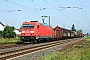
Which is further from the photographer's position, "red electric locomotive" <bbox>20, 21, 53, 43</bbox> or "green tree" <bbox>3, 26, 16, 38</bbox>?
"green tree" <bbox>3, 26, 16, 38</bbox>

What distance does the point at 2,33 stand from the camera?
7425 centimetres

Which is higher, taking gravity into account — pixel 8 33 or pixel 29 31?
pixel 8 33

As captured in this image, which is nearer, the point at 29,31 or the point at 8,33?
the point at 29,31

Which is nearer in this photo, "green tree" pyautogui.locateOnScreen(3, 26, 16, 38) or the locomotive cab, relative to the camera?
the locomotive cab

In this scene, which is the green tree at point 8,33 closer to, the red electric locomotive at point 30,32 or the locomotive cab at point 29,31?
the red electric locomotive at point 30,32

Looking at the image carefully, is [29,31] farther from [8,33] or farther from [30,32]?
[8,33]

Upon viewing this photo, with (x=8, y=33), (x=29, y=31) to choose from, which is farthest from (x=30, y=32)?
(x=8, y=33)

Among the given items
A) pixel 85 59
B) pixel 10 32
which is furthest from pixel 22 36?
pixel 10 32

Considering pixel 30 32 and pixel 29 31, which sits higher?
pixel 29 31

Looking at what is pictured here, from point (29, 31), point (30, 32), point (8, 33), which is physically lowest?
point (30, 32)

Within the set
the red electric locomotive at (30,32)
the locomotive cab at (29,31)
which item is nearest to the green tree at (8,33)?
the red electric locomotive at (30,32)

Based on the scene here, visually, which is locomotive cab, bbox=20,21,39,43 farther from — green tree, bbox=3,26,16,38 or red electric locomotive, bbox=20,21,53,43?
green tree, bbox=3,26,16,38

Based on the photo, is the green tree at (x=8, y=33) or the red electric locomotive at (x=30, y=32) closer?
the red electric locomotive at (x=30, y=32)

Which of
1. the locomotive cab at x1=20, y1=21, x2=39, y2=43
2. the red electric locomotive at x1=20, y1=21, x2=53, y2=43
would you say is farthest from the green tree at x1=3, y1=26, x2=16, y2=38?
the locomotive cab at x1=20, y1=21, x2=39, y2=43
